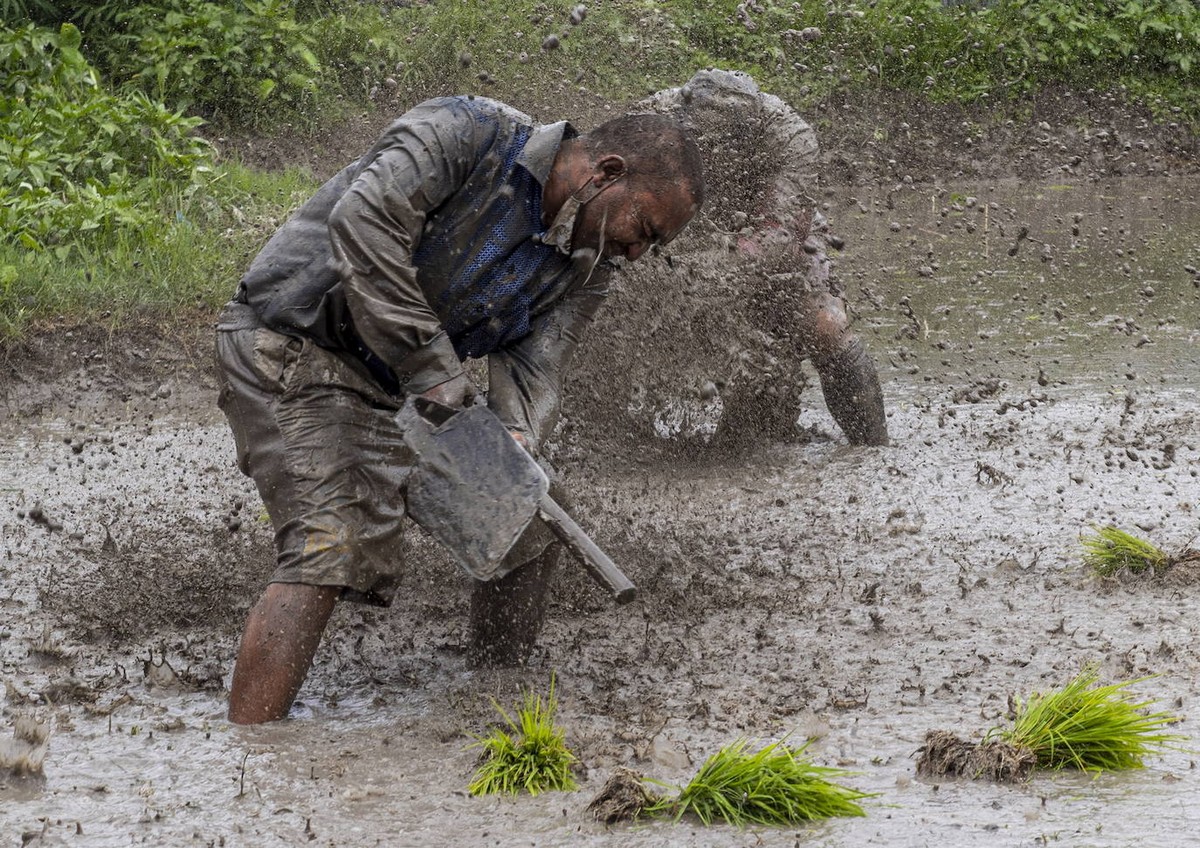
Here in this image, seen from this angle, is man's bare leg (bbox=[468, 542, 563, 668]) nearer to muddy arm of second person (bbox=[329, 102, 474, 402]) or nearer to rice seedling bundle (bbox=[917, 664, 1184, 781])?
muddy arm of second person (bbox=[329, 102, 474, 402])

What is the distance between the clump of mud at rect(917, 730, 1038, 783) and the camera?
10.3 ft

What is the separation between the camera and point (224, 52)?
1022 centimetres

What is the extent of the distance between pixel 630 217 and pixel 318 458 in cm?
89

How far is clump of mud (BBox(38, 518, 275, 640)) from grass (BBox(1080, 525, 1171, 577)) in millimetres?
2570

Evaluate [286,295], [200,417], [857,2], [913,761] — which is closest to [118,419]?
[200,417]

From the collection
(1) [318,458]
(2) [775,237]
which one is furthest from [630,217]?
(2) [775,237]

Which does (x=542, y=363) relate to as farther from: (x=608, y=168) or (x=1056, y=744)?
(x=1056, y=744)

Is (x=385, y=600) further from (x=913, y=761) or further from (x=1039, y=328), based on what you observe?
(x=1039, y=328)

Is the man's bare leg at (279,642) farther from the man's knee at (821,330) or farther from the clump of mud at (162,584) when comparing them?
the man's knee at (821,330)

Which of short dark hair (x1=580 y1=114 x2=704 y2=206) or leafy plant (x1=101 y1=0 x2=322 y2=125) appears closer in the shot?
short dark hair (x1=580 y1=114 x2=704 y2=206)

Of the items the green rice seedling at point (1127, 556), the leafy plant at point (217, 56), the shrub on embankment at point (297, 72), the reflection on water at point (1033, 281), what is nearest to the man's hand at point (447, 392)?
the green rice seedling at point (1127, 556)

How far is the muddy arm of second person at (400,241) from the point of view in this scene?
10.6 ft

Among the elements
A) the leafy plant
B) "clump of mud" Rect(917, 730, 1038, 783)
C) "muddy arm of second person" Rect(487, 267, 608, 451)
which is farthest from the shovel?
the leafy plant

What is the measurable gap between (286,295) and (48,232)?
179 inches
